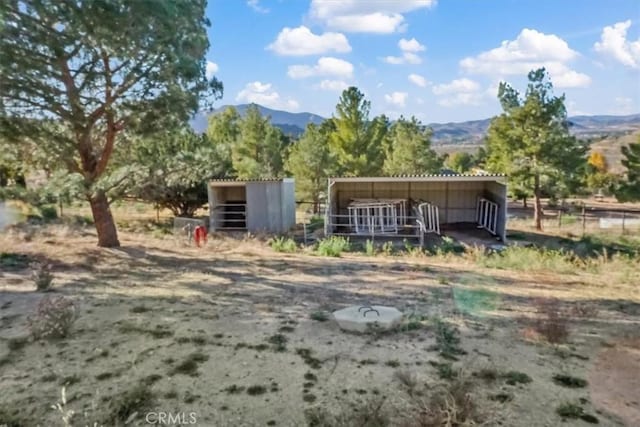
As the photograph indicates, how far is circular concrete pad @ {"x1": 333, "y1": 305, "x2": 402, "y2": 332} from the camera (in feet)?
15.6

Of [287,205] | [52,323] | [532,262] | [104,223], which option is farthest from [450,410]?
[287,205]

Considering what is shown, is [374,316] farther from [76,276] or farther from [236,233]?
[236,233]

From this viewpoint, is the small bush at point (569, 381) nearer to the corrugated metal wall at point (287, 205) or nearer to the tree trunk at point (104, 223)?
the tree trunk at point (104, 223)

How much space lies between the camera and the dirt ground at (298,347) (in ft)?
10.7

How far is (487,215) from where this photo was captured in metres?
15.5

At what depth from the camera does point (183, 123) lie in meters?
9.70

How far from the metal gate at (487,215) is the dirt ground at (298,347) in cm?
698

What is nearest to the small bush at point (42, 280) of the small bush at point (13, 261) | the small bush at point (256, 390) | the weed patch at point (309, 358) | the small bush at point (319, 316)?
the small bush at point (13, 261)

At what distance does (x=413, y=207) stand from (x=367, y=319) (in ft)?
37.4

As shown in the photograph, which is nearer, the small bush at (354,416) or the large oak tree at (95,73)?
the small bush at (354,416)

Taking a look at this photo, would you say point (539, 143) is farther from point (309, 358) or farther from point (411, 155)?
point (309, 358)

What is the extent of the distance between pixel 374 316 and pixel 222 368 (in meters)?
1.86

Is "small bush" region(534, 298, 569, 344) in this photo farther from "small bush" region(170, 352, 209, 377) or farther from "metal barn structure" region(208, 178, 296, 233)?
"metal barn structure" region(208, 178, 296, 233)

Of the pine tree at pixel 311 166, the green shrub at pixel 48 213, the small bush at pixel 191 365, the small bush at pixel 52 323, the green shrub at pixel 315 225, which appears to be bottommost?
the green shrub at pixel 315 225
